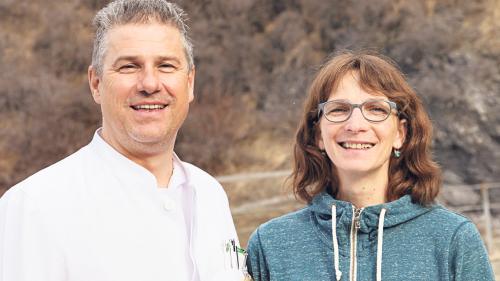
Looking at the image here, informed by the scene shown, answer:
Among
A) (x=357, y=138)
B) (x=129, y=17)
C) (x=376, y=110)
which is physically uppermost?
(x=129, y=17)

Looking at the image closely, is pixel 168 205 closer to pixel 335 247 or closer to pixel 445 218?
pixel 335 247

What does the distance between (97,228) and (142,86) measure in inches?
20.7

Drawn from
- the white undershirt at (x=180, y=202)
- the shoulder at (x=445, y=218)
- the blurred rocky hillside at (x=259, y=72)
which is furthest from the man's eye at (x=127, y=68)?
the blurred rocky hillside at (x=259, y=72)

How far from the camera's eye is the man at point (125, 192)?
2.49 m

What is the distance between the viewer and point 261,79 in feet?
53.2

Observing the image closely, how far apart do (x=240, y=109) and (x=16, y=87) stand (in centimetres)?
446

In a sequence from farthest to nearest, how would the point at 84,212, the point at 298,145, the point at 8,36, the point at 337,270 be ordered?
the point at 8,36
the point at 298,145
the point at 337,270
the point at 84,212

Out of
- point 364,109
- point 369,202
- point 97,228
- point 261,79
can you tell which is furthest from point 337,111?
point 261,79

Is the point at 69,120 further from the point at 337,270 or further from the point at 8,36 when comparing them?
the point at 337,270

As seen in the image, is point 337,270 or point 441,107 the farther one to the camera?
point 441,107

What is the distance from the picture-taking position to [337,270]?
303cm

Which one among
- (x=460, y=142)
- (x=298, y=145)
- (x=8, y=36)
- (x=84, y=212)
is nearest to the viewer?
(x=84, y=212)

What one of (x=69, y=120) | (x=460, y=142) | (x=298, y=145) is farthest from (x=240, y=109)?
(x=298, y=145)

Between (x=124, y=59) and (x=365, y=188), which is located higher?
(x=124, y=59)
